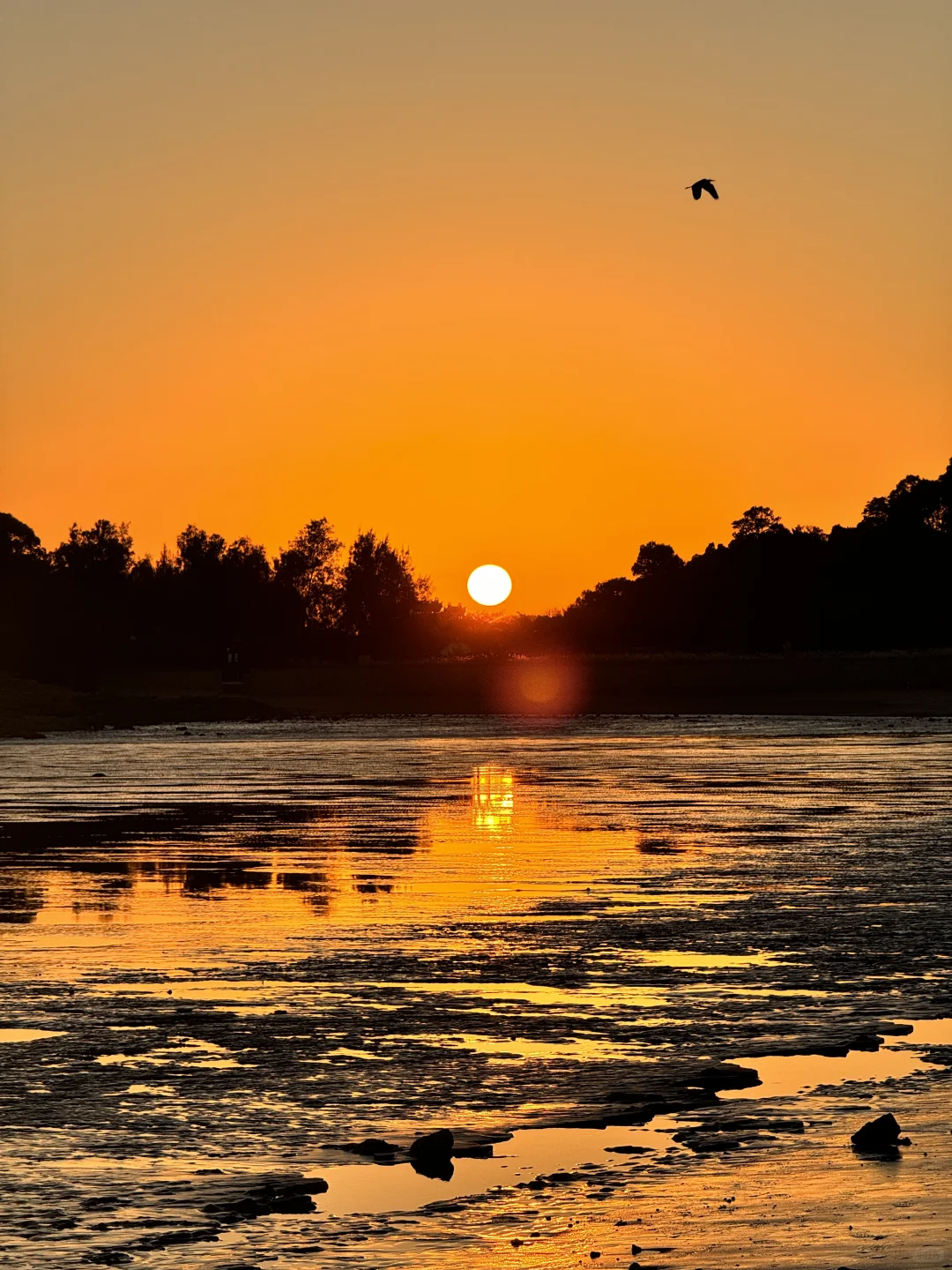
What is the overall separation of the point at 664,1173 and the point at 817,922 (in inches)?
391

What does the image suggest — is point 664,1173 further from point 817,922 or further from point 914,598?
point 914,598

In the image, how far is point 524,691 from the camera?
140 meters

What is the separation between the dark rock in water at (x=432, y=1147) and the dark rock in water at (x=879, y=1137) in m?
2.21

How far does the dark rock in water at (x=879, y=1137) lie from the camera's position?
33.1ft

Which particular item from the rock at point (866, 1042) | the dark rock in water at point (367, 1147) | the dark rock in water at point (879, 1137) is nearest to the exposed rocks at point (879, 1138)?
the dark rock in water at point (879, 1137)

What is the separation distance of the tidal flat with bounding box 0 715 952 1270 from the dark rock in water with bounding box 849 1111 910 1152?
0.45 ft

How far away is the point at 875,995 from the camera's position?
14.9 m

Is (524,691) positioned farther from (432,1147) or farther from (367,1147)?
(432,1147)

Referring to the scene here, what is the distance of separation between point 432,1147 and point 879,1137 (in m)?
2.41

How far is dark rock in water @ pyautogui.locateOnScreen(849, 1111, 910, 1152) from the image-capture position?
10.1m

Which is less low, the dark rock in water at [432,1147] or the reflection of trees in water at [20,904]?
the reflection of trees in water at [20,904]

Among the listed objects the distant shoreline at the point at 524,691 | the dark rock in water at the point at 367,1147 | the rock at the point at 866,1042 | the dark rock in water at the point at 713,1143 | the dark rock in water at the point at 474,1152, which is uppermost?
the distant shoreline at the point at 524,691

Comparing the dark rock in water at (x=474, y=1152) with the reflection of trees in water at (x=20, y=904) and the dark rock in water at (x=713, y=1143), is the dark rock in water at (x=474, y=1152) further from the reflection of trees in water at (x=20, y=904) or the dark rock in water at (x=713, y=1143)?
the reflection of trees in water at (x=20, y=904)

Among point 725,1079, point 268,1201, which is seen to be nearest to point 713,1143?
point 725,1079
